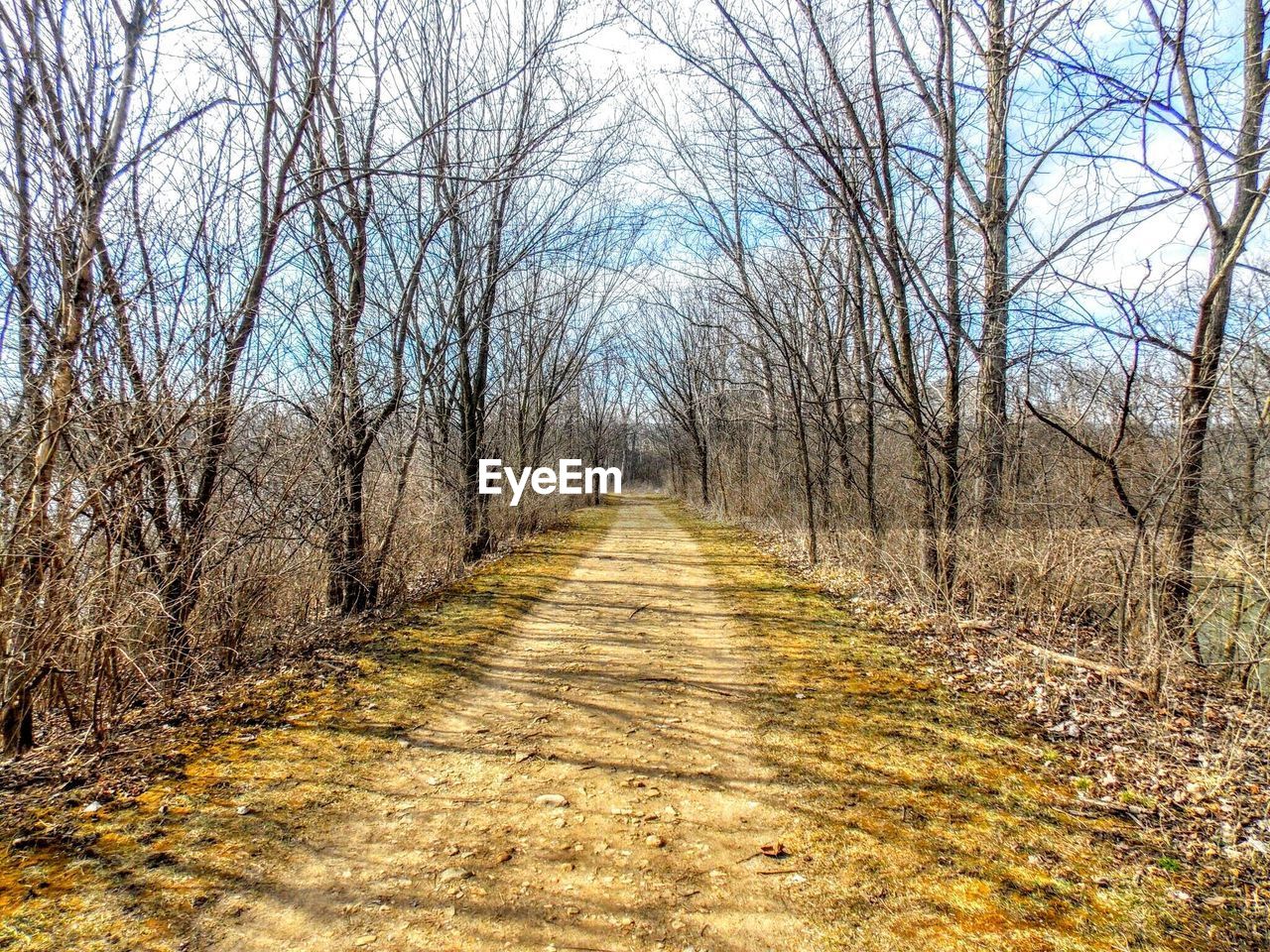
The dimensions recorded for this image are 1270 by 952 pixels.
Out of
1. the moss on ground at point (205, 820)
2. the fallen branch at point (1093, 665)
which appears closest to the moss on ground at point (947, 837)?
the fallen branch at point (1093, 665)

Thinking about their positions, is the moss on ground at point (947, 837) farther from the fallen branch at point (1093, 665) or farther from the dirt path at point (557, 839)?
the fallen branch at point (1093, 665)

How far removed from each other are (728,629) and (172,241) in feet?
18.2

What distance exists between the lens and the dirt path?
7.07 ft

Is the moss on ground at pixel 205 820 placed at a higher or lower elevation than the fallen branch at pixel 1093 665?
lower

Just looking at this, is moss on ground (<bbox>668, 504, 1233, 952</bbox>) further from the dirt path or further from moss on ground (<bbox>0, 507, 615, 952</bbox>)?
moss on ground (<bbox>0, 507, 615, 952</bbox>)

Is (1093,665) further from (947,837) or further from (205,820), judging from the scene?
(205,820)

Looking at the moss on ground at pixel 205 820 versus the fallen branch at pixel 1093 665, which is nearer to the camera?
the moss on ground at pixel 205 820

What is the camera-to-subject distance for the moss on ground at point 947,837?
2.19 meters

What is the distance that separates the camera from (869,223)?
21.4ft

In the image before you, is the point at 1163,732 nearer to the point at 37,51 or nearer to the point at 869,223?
the point at 869,223

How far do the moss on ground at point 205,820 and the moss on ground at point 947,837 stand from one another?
2225 millimetres

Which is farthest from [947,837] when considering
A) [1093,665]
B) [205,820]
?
[205,820]

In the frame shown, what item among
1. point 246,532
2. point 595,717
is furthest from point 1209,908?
point 246,532

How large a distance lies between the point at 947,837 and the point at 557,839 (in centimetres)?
173
